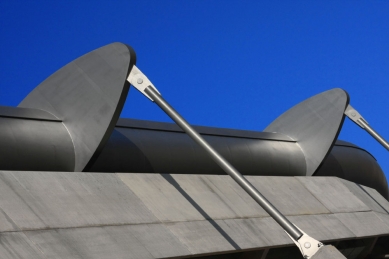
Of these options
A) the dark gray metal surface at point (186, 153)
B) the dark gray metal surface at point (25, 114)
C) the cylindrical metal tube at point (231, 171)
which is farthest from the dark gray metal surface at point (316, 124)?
the dark gray metal surface at point (25, 114)

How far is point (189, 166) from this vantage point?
2250 centimetres

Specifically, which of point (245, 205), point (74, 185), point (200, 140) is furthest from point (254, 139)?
point (74, 185)

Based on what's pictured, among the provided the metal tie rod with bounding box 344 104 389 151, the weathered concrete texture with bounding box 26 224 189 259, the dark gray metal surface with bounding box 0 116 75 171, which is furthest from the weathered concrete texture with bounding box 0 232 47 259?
the metal tie rod with bounding box 344 104 389 151

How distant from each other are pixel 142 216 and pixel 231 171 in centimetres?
237

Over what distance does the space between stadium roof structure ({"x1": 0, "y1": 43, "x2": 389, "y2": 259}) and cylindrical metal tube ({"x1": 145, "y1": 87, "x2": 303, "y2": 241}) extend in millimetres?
27

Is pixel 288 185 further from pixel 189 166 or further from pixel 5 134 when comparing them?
pixel 5 134

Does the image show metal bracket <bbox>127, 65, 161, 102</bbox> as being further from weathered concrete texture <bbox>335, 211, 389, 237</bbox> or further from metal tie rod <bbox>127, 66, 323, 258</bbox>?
weathered concrete texture <bbox>335, 211, 389, 237</bbox>

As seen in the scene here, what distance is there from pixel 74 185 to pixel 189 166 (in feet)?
23.1

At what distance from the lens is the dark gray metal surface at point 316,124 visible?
1069 inches

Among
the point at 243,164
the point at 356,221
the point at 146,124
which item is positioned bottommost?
the point at 356,221

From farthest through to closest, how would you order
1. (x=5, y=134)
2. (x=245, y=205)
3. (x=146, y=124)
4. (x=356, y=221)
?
(x=356, y=221) → (x=146, y=124) → (x=245, y=205) → (x=5, y=134)

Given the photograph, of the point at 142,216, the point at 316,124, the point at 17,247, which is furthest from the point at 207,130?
the point at 17,247

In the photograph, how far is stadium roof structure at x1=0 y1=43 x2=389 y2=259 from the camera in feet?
47.9

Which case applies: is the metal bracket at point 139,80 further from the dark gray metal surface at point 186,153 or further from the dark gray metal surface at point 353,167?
the dark gray metal surface at point 353,167
